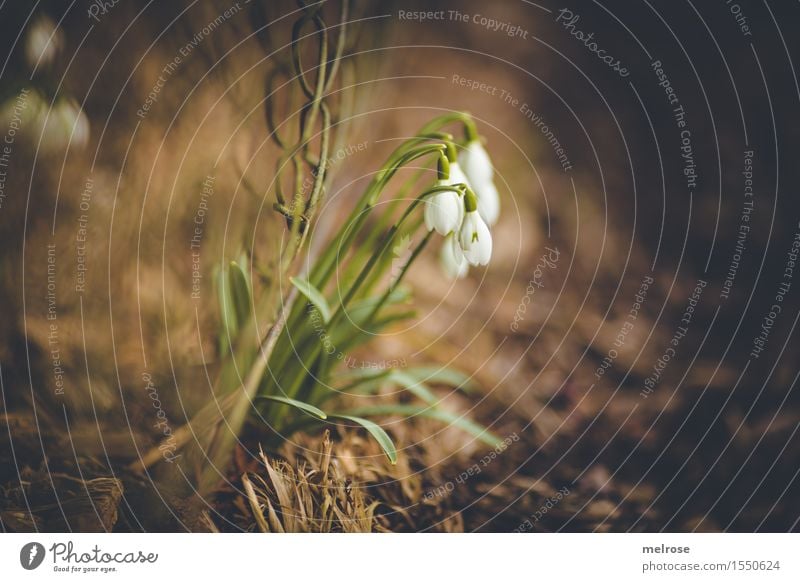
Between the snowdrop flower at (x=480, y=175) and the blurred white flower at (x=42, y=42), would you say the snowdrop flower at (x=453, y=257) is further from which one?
the blurred white flower at (x=42, y=42)

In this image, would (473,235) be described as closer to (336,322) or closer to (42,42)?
(336,322)

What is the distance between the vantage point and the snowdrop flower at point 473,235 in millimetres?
595

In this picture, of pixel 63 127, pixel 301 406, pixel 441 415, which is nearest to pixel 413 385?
pixel 441 415

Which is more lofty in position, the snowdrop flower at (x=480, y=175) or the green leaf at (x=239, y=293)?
the snowdrop flower at (x=480, y=175)

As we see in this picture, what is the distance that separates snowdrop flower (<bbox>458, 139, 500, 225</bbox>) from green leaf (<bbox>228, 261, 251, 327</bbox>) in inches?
11.3

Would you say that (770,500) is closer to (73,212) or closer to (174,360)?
(174,360)

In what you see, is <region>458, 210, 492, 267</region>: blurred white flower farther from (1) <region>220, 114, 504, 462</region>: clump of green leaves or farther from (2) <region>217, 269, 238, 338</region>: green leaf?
(2) <region>217, 269, 238, 338</region>: green leaf

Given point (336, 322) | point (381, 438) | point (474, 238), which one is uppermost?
point (474, 238)

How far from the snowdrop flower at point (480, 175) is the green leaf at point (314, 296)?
212mm

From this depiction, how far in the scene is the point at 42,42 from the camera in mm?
667

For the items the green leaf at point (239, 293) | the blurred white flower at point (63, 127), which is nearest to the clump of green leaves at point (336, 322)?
the green leaf at point (239, 293)

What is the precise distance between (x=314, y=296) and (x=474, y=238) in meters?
0.19

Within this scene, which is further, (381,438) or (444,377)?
(444,377)

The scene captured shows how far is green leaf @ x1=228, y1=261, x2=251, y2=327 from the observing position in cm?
67
